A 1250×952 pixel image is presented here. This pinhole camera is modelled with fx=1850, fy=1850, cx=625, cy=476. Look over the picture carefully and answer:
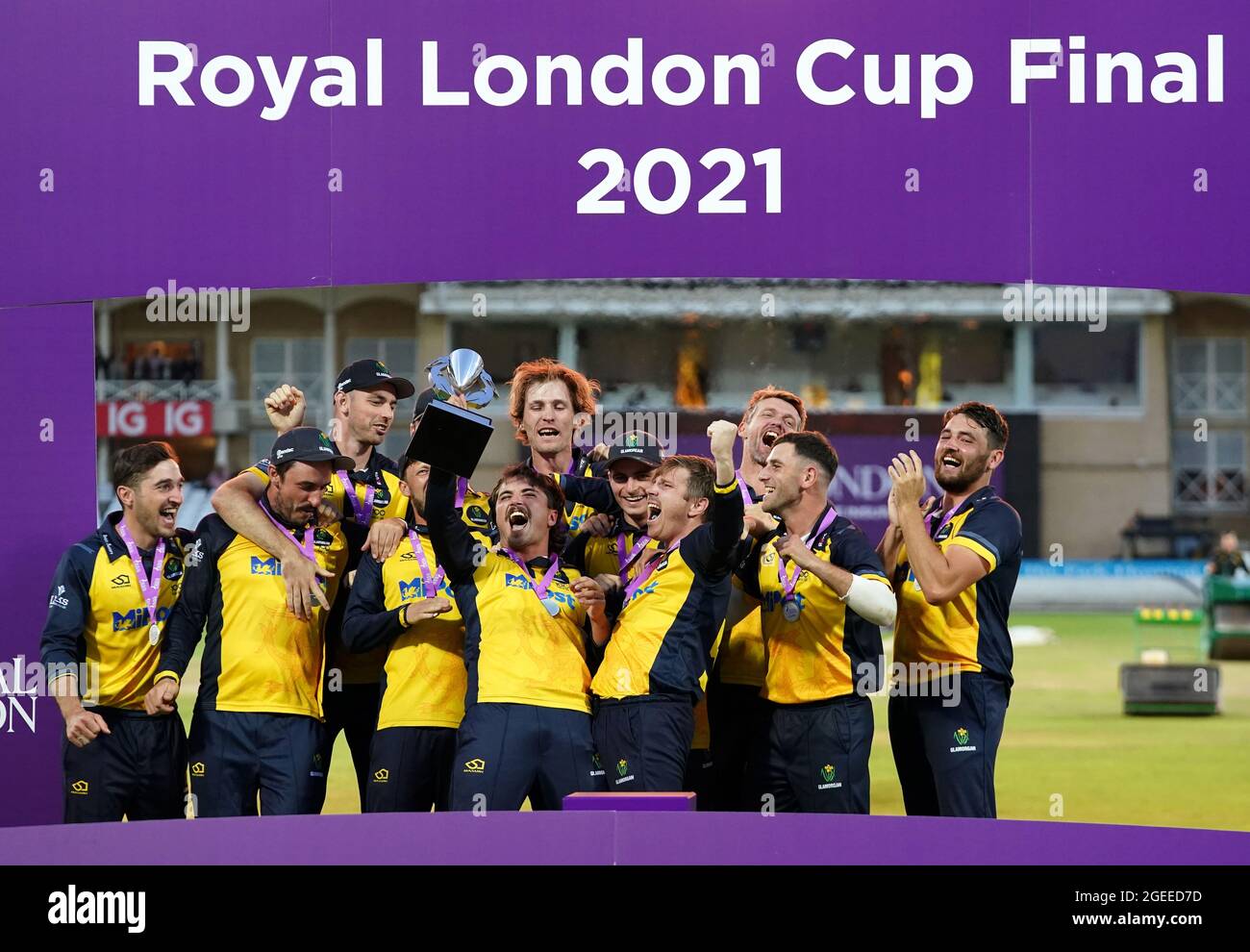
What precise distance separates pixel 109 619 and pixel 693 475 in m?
2.23

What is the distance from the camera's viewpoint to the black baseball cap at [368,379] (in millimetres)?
6961

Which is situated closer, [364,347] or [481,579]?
[481,579]

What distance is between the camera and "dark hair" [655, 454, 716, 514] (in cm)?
653

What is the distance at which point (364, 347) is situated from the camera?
38.0 feet

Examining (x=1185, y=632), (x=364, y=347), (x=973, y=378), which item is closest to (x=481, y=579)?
(x=364, y=347)

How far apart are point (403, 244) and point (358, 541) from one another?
1.17 meters

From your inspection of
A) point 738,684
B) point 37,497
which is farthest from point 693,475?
point 37,497

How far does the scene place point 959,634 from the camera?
6.75 m

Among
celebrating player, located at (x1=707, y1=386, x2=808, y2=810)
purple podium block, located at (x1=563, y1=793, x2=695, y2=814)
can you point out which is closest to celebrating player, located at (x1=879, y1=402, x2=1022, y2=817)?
celebrating player, located at (x1=707, y1=386, x2=808, y2=810)

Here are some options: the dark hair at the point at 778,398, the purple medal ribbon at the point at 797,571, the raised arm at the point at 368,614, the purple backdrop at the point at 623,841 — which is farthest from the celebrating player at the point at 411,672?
the dark hair at the point at 778,398

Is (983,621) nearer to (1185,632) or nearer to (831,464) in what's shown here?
(831,464)

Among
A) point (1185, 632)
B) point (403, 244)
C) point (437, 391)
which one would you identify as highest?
point (403, 244)

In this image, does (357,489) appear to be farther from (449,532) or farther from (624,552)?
(624,552)
